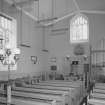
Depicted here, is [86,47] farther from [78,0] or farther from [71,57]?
[78,0]

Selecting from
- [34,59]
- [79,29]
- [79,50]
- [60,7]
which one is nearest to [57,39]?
[79,29]

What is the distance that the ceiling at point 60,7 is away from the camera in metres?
8.48

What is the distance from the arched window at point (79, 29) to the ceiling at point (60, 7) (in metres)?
0.61

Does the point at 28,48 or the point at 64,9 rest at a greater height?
the point at 64,9

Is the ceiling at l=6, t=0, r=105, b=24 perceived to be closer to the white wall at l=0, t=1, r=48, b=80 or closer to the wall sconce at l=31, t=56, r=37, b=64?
the white wall at l=0, t=1, r=48, b=80

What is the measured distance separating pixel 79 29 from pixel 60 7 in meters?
1.96

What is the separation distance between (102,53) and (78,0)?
360 cm

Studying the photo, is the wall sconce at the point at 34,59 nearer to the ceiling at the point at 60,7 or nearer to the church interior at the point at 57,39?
the church interior at the point at 57,39

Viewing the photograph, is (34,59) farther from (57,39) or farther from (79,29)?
(79,29)

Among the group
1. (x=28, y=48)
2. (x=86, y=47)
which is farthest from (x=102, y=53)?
(x=28, y=48)

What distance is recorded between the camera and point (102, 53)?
830 cm

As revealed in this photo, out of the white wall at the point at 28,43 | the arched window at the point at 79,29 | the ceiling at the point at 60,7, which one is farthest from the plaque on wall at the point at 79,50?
the ceiling at the point at 60,7

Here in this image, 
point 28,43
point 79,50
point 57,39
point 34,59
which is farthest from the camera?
point 57,39

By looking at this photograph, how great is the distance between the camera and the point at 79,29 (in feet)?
30.9
